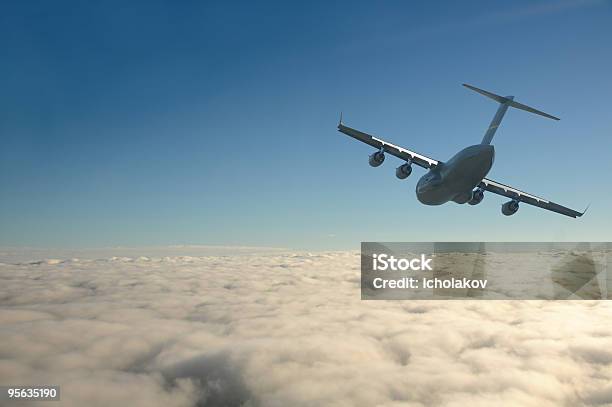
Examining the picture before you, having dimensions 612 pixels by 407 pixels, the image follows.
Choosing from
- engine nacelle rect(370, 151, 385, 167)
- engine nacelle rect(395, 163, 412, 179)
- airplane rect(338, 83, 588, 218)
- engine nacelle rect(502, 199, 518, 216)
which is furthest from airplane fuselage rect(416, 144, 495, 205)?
engine nacelle rect(370, 151, 385, 167)

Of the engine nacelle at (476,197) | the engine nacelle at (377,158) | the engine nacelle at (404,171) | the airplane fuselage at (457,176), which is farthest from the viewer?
the engine nacelle at (476,197)

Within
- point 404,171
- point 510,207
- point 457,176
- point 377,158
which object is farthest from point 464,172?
point 510,207

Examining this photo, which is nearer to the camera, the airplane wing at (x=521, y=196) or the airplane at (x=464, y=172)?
the airplane at (x=464, y=172)

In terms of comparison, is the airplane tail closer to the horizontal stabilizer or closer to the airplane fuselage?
the horizontal stabilizer

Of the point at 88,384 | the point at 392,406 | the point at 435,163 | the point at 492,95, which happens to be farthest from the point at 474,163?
the point at 88,384

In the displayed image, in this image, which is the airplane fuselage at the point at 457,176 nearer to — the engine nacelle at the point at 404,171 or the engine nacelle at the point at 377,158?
the engine nacelle at the point at 404,171

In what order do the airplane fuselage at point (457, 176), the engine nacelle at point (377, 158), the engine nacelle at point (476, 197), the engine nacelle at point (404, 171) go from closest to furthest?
the airplane fuselage at point (457, 176) < the engine nacelle at point (377, 158) < the engine nacelle at point (404, 171) < the engine nacelle at point (476, 197)

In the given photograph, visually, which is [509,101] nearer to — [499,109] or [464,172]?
[499,109]

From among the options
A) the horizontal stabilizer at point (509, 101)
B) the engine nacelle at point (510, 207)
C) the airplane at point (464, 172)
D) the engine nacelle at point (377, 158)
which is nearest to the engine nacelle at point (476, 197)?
the airplane at point (464, 172)
